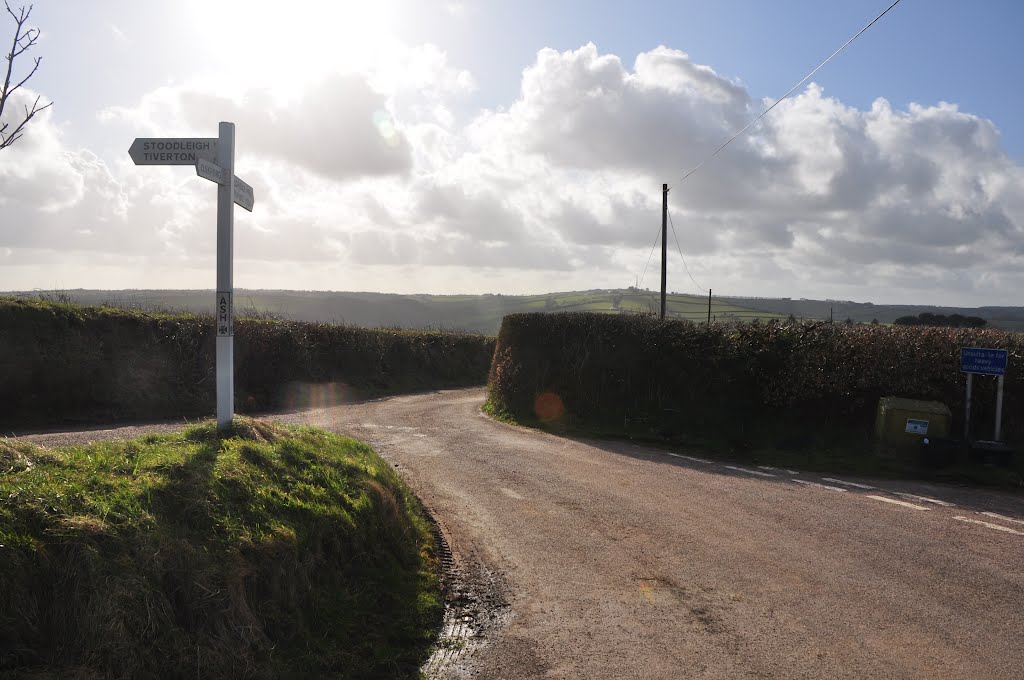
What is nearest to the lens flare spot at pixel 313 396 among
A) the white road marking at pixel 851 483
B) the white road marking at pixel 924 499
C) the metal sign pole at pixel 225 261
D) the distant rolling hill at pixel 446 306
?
the metal sign pole at pixel 225 261

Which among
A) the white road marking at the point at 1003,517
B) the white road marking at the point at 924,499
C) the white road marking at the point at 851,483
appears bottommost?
the white road marking at the point at 851,483

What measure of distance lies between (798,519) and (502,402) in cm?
1284

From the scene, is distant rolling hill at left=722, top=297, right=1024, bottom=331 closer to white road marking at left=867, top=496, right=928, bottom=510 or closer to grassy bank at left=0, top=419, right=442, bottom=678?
white road marking at left=867, top=496, right=928, bottom=510

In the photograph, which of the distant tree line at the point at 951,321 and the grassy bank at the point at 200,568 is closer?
the grassy bank at the point at 200,568

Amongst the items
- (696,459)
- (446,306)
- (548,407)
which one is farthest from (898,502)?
(446,306)

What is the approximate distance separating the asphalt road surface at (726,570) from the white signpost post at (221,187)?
3143 millimetres

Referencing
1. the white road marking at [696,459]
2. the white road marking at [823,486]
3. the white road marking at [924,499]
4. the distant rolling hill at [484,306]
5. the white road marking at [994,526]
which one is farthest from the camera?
the distant rolling hill at [484,306]

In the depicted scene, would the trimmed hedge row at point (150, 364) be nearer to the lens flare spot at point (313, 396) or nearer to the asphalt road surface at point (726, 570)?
the lens flare spot at point (313, 396)

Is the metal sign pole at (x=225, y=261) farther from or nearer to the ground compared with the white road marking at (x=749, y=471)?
farther from the ground

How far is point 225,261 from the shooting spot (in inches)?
291

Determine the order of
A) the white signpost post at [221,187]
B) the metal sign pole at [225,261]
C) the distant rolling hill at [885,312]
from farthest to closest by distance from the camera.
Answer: the distant rolling hill at [885,312] < the metal sign pole at [225,261] < the white signpost post at [221,187]

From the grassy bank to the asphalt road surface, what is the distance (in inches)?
32.0

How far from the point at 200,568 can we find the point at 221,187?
4.44m

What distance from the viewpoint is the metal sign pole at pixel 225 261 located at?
728 cm
